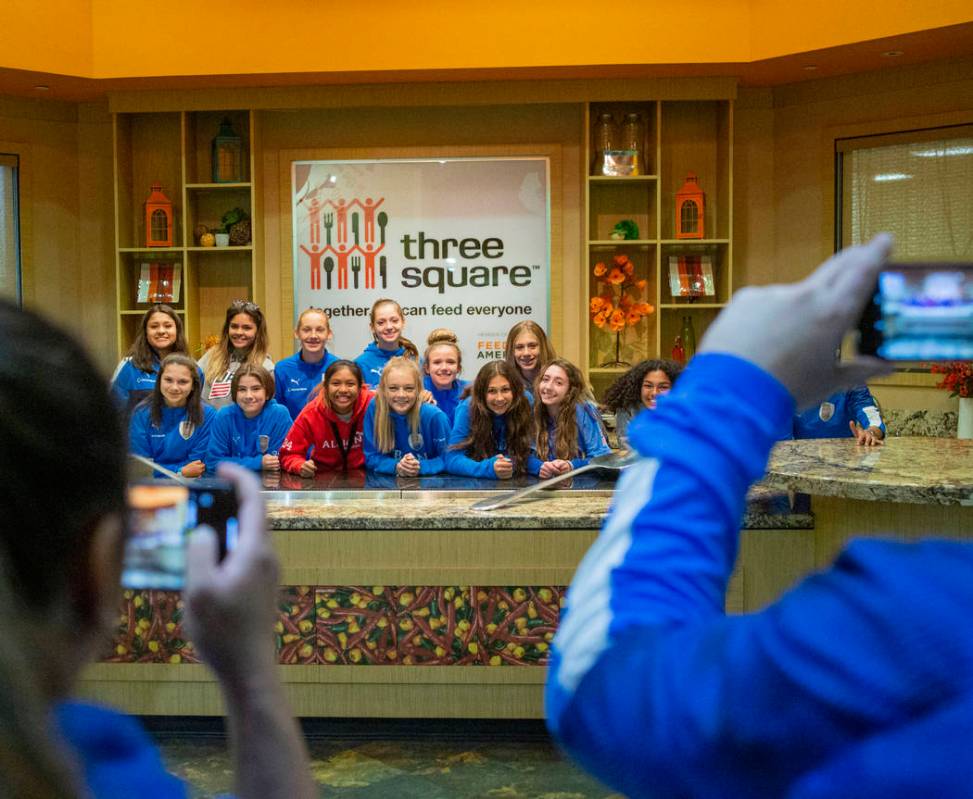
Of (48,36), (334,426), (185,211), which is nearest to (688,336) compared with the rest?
(334,426)

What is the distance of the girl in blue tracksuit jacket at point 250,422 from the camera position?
516 centimetres

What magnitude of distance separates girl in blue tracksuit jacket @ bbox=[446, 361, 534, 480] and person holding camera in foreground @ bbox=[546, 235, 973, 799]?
13.7 ft

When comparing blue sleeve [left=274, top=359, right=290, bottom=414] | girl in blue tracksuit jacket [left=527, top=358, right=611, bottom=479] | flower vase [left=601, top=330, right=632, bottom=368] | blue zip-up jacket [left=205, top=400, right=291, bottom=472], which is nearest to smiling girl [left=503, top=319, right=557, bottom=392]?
girl in blue tracksuit jacket [left=527, top=358, right=611, bottom=479]

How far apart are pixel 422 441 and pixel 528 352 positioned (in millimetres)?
839

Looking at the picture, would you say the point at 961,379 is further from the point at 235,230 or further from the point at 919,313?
the point at 919,313

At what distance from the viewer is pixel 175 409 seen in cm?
512

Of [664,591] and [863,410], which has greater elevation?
[664,591]

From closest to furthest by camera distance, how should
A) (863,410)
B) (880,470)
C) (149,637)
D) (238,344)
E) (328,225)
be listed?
(880,470), (149,637), (863,410), (238,344), (328,225)

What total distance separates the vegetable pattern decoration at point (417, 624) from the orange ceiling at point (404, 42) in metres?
3.89

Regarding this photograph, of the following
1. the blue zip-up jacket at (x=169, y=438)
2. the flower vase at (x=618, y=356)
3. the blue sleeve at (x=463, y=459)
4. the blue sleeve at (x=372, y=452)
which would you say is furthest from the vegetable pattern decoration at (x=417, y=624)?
the flower vase at (x=618, y=356)

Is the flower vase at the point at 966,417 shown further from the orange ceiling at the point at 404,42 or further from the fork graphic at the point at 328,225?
the fork graphic at the point at 328,225

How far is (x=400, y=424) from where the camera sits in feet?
16.3

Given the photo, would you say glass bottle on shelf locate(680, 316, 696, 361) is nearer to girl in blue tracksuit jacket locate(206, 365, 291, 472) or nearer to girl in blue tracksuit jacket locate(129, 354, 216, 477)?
girl in blue tracksuit jacket locate(206, 365, 291, 472)

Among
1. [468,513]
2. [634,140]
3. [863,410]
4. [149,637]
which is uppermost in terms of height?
[634,140]
